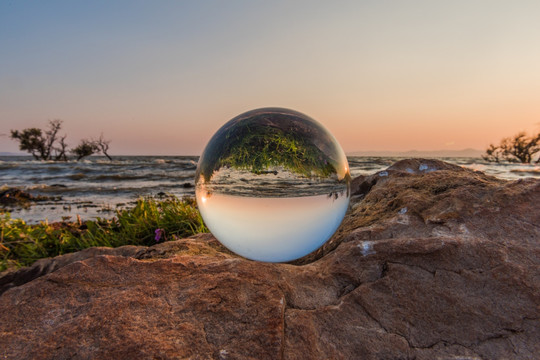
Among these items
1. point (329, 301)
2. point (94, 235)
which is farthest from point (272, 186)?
point (94, 235)

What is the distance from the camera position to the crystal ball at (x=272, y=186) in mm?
2168

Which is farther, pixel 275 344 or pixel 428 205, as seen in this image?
pixel 428 205

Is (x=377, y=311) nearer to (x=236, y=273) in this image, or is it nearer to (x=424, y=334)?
(x=424, y=334)

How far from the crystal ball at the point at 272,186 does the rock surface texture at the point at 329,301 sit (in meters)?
0.21

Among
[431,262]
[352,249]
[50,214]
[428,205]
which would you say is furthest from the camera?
[50,214]

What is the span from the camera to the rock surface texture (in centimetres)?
147

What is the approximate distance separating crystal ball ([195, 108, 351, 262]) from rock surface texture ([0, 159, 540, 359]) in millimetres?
214

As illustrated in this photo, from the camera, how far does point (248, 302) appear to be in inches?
67.7

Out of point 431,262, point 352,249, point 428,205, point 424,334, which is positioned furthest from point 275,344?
point 428,205

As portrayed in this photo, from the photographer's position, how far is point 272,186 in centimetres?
217

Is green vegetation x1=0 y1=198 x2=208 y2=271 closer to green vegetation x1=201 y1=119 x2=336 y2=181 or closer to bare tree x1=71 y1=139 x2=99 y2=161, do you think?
green vegetation x1=201 y1=119 x2=336 y2=181

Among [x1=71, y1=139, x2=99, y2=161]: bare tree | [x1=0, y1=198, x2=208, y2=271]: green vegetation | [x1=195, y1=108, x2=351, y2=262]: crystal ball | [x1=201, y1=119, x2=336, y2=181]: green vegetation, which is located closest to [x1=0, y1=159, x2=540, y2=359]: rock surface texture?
[x1=195, y1=108, x2=351, y2=262]: crystal ball

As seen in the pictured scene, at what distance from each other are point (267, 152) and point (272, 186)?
0.81 feet

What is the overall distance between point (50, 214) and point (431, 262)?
1066cm
